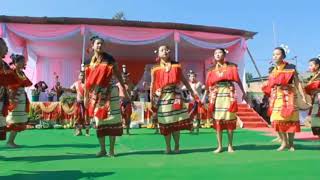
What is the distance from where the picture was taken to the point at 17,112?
286 inches

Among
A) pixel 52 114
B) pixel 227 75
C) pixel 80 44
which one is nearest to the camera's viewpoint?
pixel 227 75

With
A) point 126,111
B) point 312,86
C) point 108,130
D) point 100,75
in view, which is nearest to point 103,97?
point 100,75

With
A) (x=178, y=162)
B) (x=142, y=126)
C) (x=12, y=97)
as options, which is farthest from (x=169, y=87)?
(x=142, y=126)

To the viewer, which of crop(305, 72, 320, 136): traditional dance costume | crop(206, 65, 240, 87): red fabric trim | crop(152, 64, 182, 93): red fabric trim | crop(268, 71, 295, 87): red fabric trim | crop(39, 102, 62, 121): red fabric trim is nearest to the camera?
crop(152, 64, 182, 93): red fabric trim

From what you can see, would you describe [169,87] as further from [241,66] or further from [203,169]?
[241,66]

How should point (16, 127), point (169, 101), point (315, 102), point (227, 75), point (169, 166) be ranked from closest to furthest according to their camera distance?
point (169, 166)
point (169, 101)
point (227, 75)
point (315, 102)
point (16, 127)

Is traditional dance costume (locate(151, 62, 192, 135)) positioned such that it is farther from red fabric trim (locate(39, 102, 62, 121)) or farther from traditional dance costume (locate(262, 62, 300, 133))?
red fabric trim (locate(39, 102, 62, 121))

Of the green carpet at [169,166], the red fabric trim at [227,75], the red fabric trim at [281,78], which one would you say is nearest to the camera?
the green carpet at [169,166]

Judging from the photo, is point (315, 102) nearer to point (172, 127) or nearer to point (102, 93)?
point (172, 127)

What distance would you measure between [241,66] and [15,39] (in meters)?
9.00

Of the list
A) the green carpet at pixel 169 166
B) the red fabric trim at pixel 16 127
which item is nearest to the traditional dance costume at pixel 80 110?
the red fabric trim at pixel 16 127

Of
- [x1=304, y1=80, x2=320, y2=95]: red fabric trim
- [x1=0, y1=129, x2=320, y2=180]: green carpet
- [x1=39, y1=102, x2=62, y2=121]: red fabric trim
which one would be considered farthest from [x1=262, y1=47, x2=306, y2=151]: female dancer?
[x1=39, y1=102, x2=62, y2=121]: red fabric trim

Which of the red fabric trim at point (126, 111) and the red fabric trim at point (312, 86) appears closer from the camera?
the red fabric trim at point (312, 86)

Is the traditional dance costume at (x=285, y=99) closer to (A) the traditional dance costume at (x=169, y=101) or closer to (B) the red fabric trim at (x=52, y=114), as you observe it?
(A) the traditional dance costume at (x=169, y=101)
